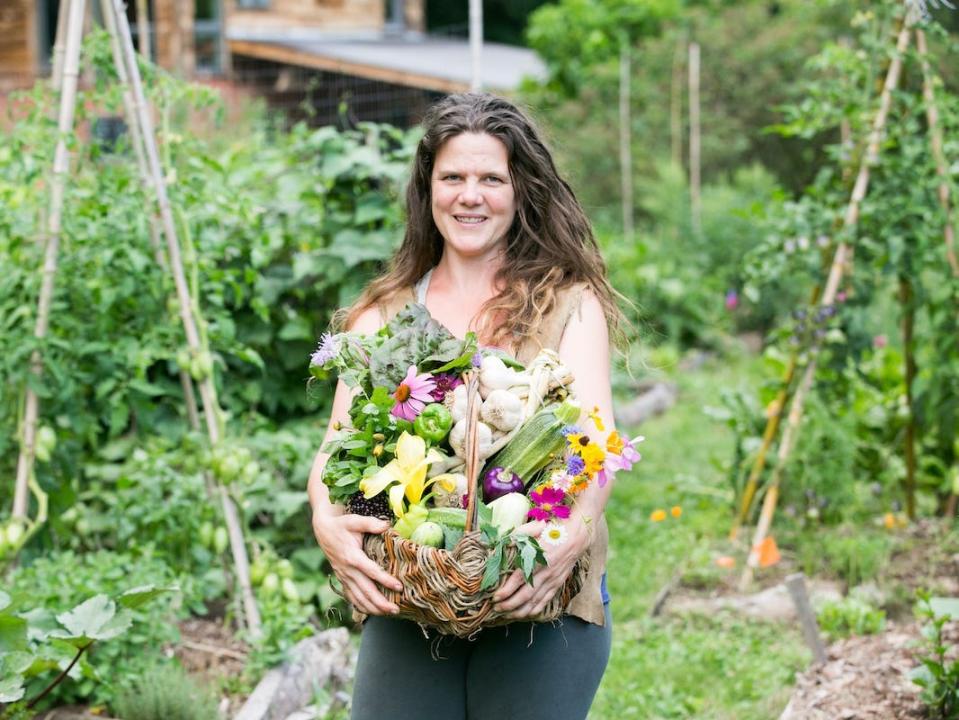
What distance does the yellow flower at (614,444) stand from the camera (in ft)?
6.65

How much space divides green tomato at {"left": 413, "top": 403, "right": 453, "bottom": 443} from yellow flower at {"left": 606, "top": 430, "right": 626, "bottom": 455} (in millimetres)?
289

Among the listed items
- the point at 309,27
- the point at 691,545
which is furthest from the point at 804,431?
the point at 309,27

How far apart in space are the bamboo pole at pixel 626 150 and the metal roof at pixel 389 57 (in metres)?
1.48

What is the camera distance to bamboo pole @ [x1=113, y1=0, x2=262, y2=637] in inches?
135

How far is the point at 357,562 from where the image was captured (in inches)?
79.7

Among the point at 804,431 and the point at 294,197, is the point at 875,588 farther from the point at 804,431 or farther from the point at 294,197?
the point at 294,197

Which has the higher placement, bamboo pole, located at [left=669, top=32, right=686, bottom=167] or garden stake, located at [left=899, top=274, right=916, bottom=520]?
bamboo pole, located at [left=669, top=32, right=686, bottom=167]

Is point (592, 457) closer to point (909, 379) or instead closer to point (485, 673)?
point (485, 673)

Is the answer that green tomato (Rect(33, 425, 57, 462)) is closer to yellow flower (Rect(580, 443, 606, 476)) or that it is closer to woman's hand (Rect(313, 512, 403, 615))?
woman's hand (Rect(313, 512, 403, 615))

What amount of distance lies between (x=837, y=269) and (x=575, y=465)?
113 inches

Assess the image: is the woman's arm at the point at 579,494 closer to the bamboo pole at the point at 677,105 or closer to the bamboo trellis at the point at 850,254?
the bamboo trellis at the point at 850,254

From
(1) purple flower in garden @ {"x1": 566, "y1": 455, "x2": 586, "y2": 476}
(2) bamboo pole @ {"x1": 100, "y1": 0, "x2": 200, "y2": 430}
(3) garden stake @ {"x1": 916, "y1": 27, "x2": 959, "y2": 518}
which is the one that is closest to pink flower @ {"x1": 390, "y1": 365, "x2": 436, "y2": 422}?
(1) purple flower in garden @ {"x1": 566, "y1": 455, "x2": 586, "y2": 476}

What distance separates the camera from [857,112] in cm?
451

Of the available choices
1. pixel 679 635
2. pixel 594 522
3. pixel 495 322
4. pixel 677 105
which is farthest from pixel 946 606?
pixel 677 105
